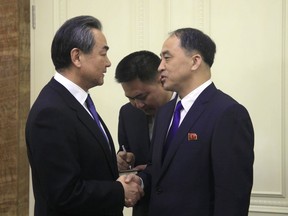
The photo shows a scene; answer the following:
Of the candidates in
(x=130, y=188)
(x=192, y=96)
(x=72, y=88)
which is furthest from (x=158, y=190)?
(x=72, y=88)

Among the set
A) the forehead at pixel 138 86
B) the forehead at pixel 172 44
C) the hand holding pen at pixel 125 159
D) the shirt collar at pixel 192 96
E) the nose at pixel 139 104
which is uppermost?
the forehead at pixel 172 44

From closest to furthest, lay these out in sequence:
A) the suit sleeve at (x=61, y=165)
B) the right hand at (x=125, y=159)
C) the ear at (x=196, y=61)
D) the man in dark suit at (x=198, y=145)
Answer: the suit sleeve at (x=61, y=165), the man in dark suit at (x=198, y=145), the ear at (x=196, y=61), the right hand at (x=125, y=159)

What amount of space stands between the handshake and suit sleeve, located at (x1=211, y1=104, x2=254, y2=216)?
32 centimetres

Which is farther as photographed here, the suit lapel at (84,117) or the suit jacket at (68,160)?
the suit lapel at (84,117)

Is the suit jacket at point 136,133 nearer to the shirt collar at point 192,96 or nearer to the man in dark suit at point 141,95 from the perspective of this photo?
the man in dark suit at point 141,95

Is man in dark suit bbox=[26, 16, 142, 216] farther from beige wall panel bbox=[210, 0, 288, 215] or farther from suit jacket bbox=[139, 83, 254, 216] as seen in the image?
beige wall panel bbox=[210, 0, 288, 215]

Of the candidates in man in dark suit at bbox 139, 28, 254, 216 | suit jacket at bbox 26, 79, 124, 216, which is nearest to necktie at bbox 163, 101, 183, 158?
man in dark suit at bbox 139, 28, 254, 216

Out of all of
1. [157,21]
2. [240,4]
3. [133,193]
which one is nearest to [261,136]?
[240,4]

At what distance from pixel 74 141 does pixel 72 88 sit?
0.22m

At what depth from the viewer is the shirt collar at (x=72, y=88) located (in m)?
1.63

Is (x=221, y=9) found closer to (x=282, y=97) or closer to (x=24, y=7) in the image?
(x=282, y=97)

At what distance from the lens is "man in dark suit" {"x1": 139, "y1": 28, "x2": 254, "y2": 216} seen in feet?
5.12

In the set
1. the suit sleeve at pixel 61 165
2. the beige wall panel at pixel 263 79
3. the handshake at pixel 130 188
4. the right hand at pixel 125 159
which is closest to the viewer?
Result: the suit sleeve at pixel 61 165

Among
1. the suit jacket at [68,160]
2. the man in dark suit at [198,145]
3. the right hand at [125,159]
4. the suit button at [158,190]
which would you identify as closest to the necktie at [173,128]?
the man in dark suit at [198,145]
